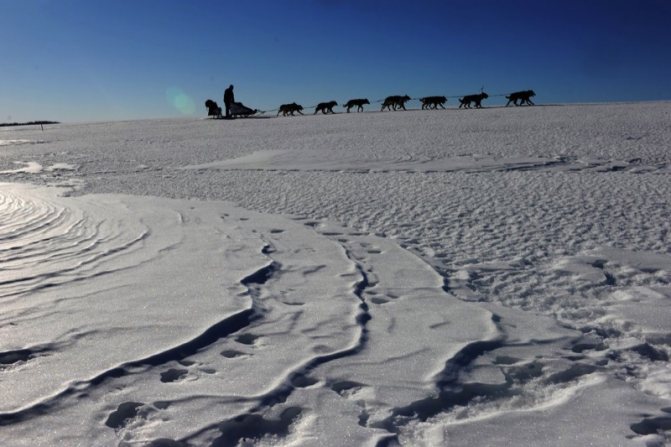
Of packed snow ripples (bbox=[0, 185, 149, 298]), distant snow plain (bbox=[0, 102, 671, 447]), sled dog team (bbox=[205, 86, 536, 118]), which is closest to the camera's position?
distant snow plain (bbox=[0, 102, 671, 447])

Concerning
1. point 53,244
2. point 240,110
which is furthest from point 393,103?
point 53,244

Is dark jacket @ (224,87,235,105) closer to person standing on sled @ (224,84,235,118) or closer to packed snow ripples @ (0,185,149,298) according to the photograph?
person standing on sled @ (224,84,235,118)

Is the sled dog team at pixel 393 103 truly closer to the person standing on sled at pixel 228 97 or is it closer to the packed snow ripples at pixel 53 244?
the person standing on sled at pixel 228 97

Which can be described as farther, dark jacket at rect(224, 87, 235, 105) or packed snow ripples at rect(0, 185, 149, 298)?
dark jacket at rect(224, 87, 235, 105)

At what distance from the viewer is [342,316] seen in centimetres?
338

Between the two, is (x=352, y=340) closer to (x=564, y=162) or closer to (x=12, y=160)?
(x=564, y=162)

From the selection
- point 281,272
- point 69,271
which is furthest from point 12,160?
point 281,272

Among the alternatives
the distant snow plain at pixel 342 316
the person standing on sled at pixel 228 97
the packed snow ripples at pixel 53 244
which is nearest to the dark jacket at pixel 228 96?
the person standing on sled at pixel 228 97

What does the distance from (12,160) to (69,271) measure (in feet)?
37.5

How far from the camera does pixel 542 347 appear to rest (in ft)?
9.59

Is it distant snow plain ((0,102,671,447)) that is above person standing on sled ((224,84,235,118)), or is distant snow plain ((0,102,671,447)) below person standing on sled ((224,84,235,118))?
below

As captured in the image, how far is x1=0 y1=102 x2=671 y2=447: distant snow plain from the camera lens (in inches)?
87.7

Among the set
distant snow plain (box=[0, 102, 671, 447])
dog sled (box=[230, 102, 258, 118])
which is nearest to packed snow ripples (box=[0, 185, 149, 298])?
distant snow plain (box=[0, 102, 671, 447])

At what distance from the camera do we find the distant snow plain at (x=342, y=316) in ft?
7.31
